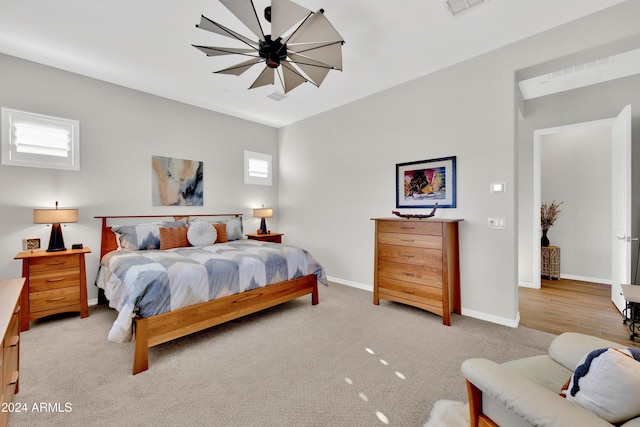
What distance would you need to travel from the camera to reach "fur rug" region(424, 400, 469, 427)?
5.35ft

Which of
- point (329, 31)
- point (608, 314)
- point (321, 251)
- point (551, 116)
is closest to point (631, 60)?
point (551, 116)

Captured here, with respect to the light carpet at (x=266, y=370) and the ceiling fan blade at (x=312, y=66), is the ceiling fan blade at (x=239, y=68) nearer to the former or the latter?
the ceiling fan blade at (x=312, y=66)

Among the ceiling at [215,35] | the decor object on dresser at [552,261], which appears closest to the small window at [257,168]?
the ceiling at [215,35]

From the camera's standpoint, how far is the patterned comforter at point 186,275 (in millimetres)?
2234

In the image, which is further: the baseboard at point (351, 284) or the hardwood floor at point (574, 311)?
the baseboard at point (351, 284)

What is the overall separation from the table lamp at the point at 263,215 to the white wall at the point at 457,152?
856 mm

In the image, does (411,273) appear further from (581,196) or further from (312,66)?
(581,196)

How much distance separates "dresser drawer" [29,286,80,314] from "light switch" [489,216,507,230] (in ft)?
15.7

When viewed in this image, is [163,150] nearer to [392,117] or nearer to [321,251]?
[321,251]

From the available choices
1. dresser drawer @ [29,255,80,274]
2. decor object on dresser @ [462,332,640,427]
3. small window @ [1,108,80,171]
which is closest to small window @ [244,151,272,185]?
small window @ [1,108,80,171]

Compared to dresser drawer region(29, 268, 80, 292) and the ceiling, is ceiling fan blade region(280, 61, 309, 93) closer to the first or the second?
the ceiling

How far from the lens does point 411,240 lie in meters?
3.34

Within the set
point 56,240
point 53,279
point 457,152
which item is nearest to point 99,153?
point 56,240

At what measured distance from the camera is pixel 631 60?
10.5ft
